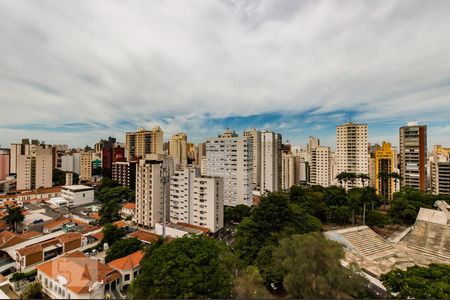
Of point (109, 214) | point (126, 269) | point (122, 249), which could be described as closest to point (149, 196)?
point (109, 214)

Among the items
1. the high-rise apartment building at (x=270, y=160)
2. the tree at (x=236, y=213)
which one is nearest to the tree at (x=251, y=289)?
the tree at (x=236, y=213)

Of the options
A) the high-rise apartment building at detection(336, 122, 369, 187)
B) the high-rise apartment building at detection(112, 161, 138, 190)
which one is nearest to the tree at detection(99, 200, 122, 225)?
the high-rise apartment building at detection(112, 161, 138, 190)

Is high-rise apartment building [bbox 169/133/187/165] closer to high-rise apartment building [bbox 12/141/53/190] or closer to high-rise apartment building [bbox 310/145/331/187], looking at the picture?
high-rise apartment building [bbox 12/141/53/190]

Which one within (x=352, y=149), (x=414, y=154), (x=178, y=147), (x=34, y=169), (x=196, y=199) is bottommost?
(x=196, y=199)

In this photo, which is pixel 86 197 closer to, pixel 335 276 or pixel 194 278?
pixel 194 278

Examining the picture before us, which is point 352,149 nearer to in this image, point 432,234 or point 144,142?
point 432,234

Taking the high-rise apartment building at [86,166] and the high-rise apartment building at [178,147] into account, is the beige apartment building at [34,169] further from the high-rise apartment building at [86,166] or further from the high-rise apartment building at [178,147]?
the high-rise apartment building at [178,147]

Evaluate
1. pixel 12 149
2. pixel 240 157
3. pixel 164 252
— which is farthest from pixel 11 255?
pixel 12 149
